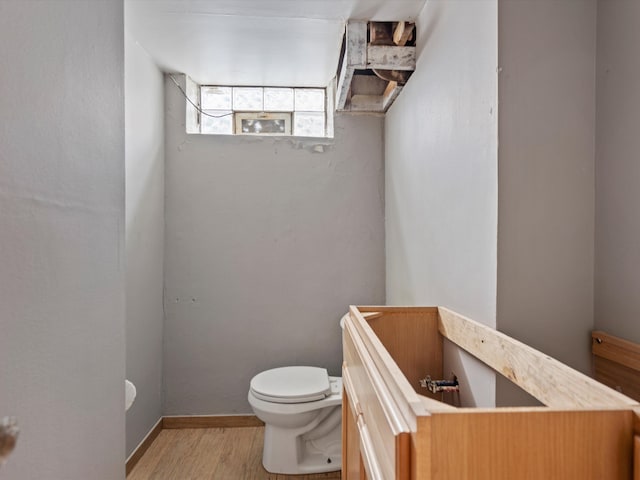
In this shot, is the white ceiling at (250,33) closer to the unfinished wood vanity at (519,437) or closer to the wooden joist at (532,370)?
the wooden joist at (532,370)

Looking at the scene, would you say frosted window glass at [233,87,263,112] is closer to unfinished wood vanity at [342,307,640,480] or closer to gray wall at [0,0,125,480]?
gray wall at [0,0,125,480]

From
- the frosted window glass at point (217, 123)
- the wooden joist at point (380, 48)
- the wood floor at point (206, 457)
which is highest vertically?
the wooden joist at point (380, 48)

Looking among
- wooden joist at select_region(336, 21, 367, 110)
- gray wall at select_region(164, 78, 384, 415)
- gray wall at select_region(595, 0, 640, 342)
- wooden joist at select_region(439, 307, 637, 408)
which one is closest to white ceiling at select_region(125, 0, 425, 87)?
wooden joist at select_region(336, 21, 367, 110)

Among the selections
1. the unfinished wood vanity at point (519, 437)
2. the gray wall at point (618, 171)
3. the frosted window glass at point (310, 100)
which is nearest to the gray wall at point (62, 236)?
the unfinished wood vanity at point (519, 437)

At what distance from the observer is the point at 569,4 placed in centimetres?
112

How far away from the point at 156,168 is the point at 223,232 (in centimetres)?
55

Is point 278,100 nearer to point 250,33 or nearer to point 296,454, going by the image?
point 250,33

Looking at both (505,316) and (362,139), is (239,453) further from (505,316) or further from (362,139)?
(362,139)

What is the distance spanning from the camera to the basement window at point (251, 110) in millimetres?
2695

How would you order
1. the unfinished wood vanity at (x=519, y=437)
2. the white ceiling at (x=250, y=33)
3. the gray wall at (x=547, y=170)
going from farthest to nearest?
the white ceiling at (x=250, y=33), the gray wall at (x=547, y=170), the unfinished wood vanity at (x=519, y=437)

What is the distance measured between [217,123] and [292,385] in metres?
1.78

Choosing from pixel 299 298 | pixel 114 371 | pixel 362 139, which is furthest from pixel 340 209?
pixel 114 371

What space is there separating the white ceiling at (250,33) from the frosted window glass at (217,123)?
0.74ft

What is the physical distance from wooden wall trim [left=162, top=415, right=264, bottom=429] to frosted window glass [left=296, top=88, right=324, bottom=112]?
207 centimetres
